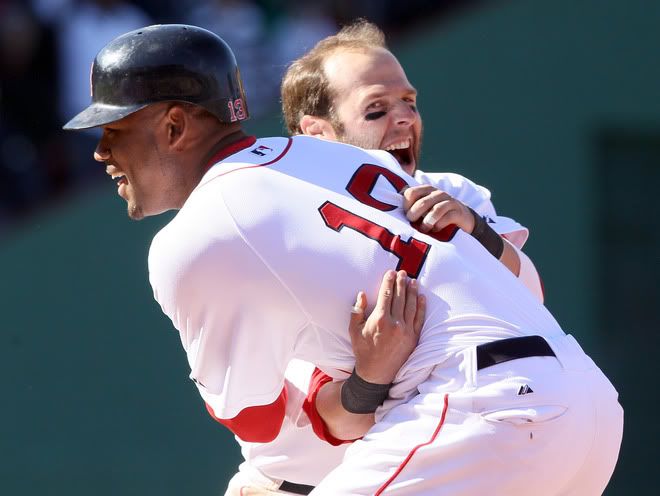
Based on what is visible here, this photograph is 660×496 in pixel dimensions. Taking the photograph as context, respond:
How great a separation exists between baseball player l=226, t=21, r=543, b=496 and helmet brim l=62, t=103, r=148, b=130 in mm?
974

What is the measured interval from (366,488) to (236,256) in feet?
2.12

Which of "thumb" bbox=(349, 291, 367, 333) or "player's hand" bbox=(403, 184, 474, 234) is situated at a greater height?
"player's hand" bbox=(403, 184, 474, 234)

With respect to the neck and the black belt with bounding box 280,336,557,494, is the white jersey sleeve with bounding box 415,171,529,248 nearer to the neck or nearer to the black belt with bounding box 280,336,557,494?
the neck

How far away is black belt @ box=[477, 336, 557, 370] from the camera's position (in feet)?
9.05

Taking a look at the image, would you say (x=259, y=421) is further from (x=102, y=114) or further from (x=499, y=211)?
(x=499, y=211)

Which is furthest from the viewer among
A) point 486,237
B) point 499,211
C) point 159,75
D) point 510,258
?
point 499,211

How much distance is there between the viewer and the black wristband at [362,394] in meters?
2.90

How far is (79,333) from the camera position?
8.16 m

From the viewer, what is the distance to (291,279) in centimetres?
281

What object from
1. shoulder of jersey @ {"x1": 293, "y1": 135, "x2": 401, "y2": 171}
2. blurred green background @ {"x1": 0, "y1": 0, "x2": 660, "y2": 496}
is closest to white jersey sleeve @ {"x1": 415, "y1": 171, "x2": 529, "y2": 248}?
shoulder of jersey @ {"x1": 293, "y1": 135, "x2": 401, "y2": 171}

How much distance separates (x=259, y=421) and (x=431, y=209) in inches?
28.2

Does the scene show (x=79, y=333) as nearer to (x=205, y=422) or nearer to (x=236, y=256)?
(x=205, y=422)

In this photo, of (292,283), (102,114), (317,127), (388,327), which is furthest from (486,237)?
(102,114)

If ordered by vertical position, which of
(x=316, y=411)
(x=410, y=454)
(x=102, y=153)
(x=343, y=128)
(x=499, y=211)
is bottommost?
(x=499, y=211)
